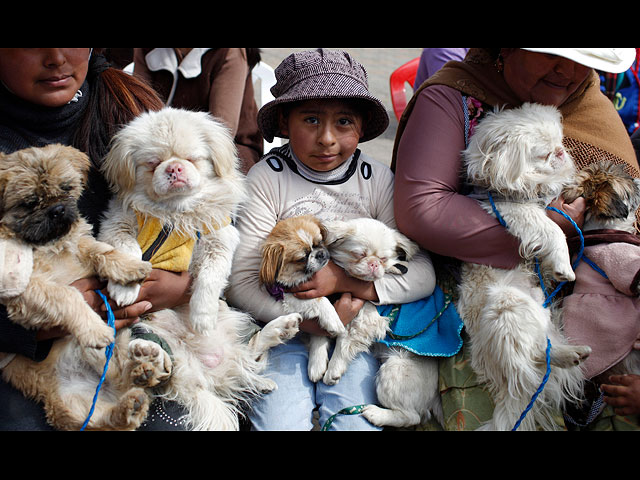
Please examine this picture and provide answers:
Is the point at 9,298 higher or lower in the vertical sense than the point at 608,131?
lower

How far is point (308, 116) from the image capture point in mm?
2406

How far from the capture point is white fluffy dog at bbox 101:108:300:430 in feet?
6.73

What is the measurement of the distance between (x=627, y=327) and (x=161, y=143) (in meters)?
2.06

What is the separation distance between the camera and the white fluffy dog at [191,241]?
205cm

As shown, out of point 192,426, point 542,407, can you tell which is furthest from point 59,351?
point 542,407

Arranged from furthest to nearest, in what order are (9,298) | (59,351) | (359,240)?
(359,240), (59,351), (9,298)

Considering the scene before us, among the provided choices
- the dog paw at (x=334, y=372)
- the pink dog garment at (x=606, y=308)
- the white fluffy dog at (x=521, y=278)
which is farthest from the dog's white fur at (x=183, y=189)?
the pink dog garment at (x=606, y=308)

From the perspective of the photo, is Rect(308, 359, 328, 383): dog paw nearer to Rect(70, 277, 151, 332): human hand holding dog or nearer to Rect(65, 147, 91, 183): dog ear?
Rect(70, 277, 151, 332): human hand holding dog

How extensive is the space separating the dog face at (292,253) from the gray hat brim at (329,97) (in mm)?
583

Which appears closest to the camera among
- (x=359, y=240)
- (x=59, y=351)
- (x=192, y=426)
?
(x=59, y=351)

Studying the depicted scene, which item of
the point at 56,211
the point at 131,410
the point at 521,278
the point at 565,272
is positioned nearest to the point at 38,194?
the point at 56,211

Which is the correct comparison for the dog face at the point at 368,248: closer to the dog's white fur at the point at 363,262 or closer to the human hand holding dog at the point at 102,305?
the dog's white fur at the point at 363,262

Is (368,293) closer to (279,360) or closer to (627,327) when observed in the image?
(279,360)

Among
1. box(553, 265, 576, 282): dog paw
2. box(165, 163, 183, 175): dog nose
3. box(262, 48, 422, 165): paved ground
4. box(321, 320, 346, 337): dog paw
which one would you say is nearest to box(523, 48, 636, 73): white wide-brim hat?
box(553, 265, 576, 282): dog paw
